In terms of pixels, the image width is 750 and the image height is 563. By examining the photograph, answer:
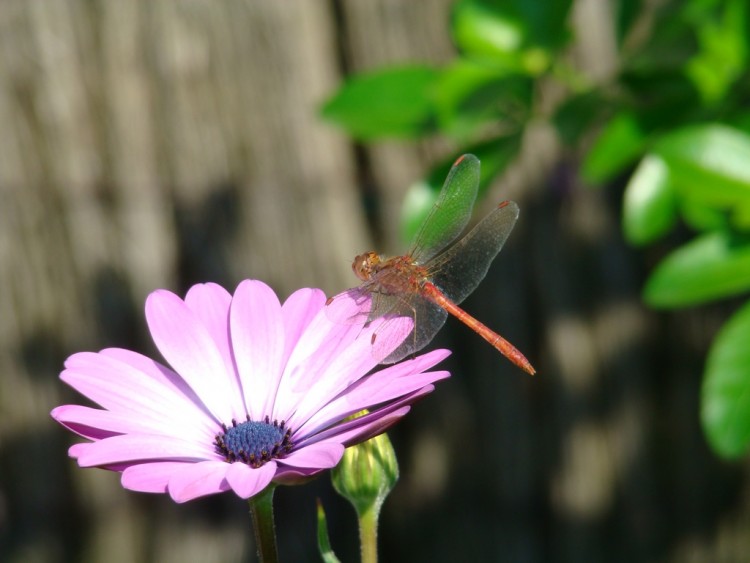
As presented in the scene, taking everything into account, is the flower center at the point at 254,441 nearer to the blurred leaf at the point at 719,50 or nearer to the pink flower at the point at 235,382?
the pink flower at the point at 235,382

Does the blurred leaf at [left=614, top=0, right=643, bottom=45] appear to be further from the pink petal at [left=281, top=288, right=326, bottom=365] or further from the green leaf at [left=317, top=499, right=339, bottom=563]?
the green leaf at [left=317, top=499, right=339, bottom=563]

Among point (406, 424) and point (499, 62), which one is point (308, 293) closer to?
point (499, 62)

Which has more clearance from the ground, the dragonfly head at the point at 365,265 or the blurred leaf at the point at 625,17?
the blurred leaf at the point at 625,17

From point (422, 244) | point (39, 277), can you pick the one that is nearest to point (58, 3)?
point (39, 277)

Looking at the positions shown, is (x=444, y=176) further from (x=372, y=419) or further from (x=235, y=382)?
(x=372, y=419)

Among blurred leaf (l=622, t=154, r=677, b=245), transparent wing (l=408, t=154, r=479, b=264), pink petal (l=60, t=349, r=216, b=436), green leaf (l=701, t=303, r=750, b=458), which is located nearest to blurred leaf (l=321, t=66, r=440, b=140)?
transparent wing (l=408, t=154, r=479, b=264)

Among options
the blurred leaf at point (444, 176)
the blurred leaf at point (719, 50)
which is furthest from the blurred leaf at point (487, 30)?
the blurred leaf at point (719, 50)
